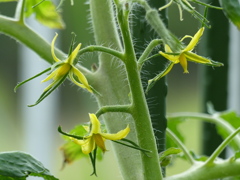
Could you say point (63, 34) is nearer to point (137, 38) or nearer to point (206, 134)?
point (206, 134)

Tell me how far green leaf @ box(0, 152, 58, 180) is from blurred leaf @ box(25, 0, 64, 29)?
201 mm

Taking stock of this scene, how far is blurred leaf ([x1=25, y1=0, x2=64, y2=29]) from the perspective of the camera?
0.52 metres

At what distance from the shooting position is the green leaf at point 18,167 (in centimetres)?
36

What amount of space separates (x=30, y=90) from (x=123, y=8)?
→ 1.81 m

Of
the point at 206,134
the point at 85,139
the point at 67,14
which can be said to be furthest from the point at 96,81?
the point at 67,14

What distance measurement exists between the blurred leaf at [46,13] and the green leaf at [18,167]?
0.20m

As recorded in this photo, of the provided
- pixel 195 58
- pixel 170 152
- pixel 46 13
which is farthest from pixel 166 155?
pixel 46 13

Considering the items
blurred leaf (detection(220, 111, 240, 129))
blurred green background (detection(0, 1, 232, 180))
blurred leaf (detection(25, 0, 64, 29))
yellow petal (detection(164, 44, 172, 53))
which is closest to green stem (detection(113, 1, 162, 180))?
yellow petal (detection(164, 44, 172, 53))

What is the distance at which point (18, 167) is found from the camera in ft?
1.21

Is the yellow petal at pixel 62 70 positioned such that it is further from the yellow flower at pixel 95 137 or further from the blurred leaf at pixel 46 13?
the blurred leaf at pixel 46 13

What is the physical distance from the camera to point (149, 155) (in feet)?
1.11

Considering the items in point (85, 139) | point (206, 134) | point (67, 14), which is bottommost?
point (206, 134)

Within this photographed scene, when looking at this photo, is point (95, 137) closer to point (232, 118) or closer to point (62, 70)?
point (62, 70)

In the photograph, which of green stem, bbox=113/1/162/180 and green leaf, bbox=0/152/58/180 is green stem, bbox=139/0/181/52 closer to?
green stem, bbox=113/1/162/180
